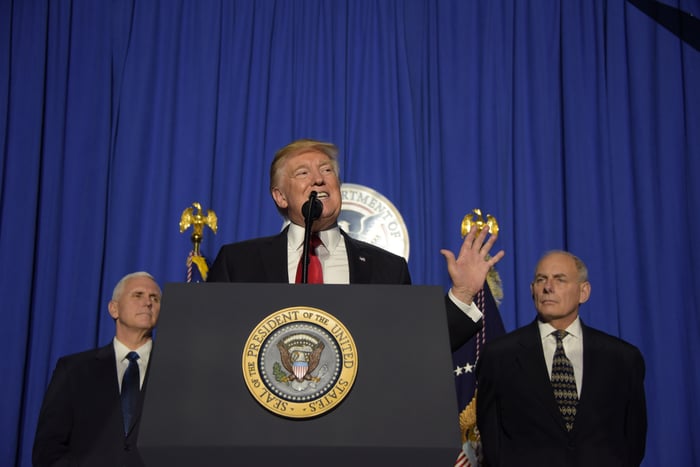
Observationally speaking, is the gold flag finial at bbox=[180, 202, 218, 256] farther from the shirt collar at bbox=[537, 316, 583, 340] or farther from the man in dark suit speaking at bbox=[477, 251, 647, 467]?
the shirt collar at bbox=[537, 316, 583, 340]

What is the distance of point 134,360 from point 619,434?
2052 mm

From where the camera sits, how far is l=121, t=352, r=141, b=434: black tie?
2.86 metres

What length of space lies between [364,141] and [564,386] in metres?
2.16

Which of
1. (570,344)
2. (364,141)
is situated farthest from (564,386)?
(364,141)

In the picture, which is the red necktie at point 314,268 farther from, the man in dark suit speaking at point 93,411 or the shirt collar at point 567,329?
the shirt collar at point 567,329

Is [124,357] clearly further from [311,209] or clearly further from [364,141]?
[364,141]

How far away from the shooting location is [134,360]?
3.10 metres

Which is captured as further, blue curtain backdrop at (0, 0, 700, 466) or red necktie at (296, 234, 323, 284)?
blue curtain backdrop at (0, 0, 700, 466)

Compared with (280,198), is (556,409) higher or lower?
lower

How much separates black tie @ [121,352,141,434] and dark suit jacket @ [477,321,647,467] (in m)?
1.46

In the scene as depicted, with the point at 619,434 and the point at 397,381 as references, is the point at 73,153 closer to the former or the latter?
the point at 619,434

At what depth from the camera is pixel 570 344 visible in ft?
10.3

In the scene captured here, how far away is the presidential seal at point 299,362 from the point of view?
113 centimetres

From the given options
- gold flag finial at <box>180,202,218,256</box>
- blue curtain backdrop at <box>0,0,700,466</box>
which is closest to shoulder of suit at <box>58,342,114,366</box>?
gold flag finial at <box>180,202,218,256</box>
